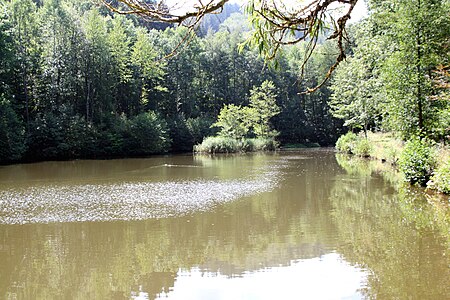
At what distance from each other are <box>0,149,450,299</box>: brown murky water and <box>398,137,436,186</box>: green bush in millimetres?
615

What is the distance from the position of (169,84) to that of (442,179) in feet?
123

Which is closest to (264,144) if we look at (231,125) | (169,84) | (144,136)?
(231,125)

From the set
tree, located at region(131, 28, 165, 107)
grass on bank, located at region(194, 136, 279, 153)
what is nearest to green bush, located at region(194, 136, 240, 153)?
grass on bank, located at region(194, 136, 279, 153)

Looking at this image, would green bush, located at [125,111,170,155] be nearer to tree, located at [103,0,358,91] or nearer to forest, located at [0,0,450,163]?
forest, located at [0,0,450,163]

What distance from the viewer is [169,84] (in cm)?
4609

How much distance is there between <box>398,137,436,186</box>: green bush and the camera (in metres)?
12.5

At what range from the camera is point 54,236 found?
29.4 feet

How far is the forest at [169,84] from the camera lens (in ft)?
46.8

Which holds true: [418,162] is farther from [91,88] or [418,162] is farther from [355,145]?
[91,88]

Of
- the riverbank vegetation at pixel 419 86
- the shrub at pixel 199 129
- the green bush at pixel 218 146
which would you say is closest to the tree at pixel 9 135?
the green bush at pixel 218 146

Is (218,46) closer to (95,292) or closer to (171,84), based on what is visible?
(171,84)

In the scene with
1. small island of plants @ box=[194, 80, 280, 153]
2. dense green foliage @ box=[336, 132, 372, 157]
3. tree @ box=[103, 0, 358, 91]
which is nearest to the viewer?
tree @ box=[103, 0, 358, 91]

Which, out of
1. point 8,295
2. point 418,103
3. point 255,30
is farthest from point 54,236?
point 418,103

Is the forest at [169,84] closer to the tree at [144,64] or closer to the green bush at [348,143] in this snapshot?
the tree at [144,64]
